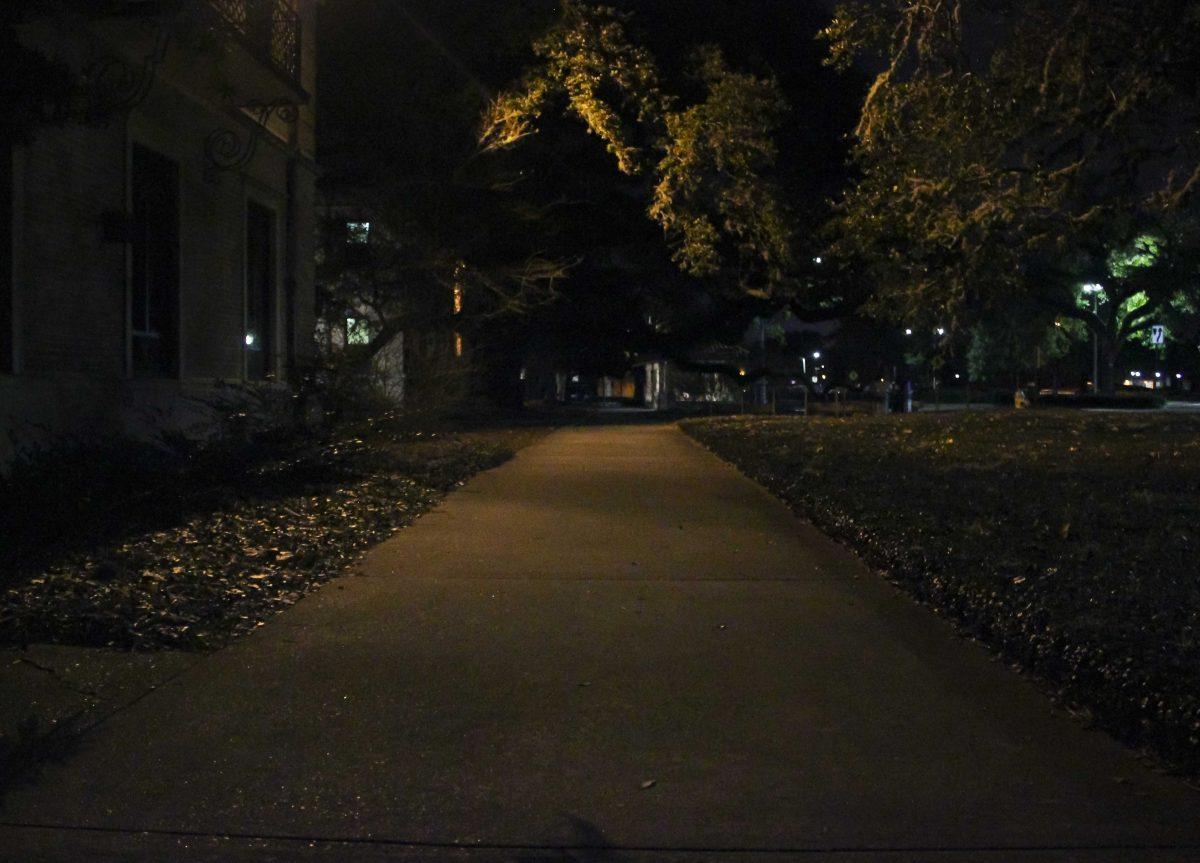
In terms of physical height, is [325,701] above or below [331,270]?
below

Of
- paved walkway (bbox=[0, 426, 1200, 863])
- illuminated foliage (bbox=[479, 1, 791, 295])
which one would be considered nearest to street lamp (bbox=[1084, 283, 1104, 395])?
illuminated foliage (bbox=[479, 1, 791, 295])

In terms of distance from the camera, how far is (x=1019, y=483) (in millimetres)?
15578

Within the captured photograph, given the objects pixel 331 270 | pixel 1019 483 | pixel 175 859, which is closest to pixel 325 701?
pixel 175 859

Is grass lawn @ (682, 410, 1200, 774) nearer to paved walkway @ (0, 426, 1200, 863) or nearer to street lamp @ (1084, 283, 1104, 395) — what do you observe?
paved walkway @ (0, 426, 1200, 863)

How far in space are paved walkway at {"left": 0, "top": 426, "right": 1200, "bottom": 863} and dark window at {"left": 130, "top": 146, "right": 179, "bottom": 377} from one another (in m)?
6.53

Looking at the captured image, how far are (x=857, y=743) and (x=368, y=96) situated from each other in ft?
72.3

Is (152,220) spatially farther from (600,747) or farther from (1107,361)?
(1107,361)

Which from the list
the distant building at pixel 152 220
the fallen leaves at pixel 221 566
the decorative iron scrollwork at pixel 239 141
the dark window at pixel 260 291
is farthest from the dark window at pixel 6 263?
the dark window at pixel 260 291

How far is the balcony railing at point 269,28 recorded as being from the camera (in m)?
14.5

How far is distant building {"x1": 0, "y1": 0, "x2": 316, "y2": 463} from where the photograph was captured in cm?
1214

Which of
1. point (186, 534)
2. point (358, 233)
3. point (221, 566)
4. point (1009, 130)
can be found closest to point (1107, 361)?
point (358, 233)

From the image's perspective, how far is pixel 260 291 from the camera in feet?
63.8

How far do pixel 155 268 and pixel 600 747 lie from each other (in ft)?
37.2

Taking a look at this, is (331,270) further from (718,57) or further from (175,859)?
(175,859)
